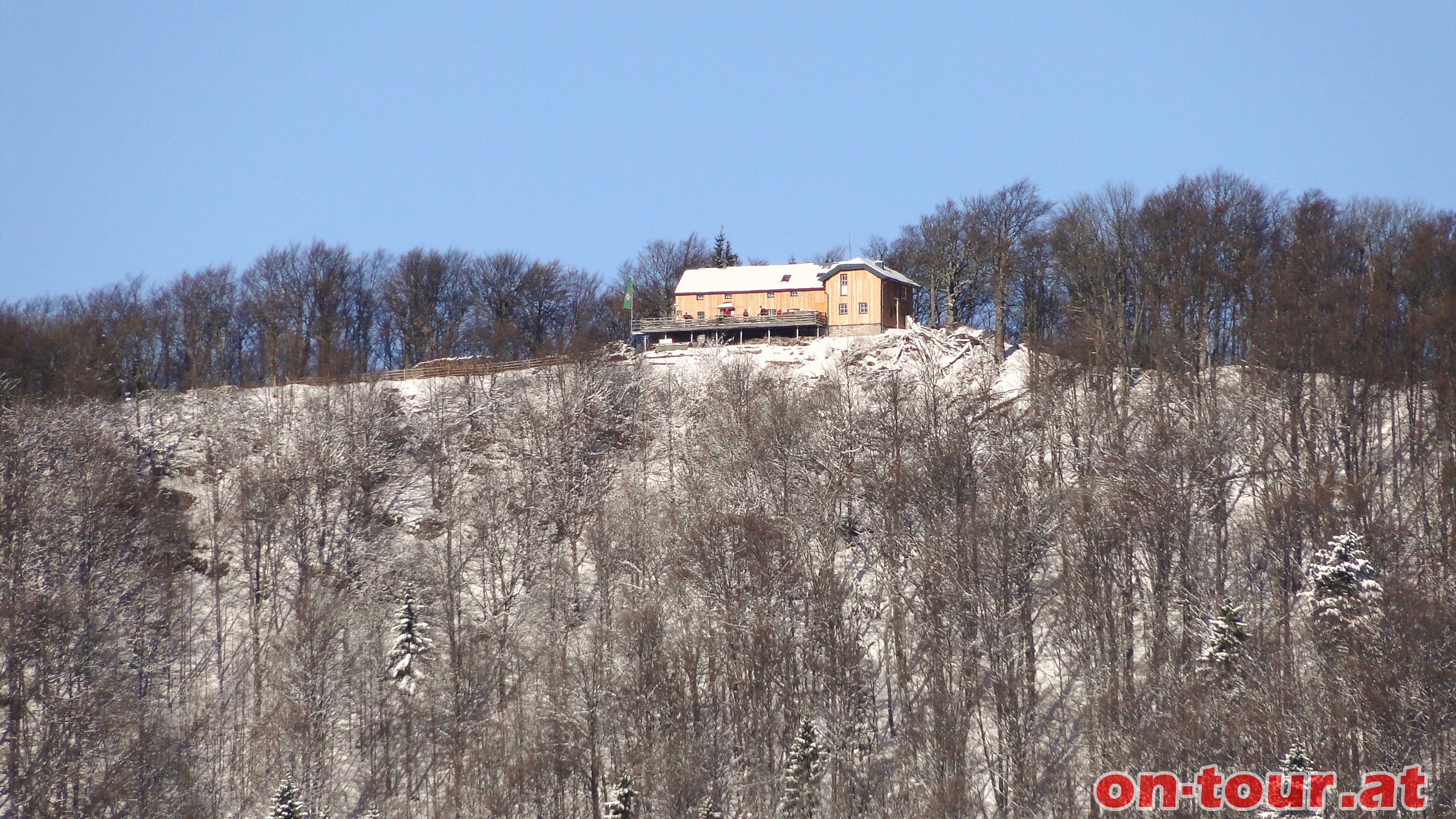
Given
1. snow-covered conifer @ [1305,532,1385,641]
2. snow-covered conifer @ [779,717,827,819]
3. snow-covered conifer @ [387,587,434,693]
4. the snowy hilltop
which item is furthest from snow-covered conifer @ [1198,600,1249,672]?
snow-covered conifer @ [387,587,434,693]

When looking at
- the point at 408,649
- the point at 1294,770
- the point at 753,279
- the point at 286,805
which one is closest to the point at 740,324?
the point at 753,279

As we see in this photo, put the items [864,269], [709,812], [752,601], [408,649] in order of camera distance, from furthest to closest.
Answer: [864,269] < [408,649] < [752,601] < [709,812]

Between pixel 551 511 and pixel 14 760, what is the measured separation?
22503 mm

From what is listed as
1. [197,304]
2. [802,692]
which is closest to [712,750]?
[802,692]

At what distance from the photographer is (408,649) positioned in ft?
159

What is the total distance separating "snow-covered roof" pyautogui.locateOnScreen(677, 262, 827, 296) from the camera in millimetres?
80062

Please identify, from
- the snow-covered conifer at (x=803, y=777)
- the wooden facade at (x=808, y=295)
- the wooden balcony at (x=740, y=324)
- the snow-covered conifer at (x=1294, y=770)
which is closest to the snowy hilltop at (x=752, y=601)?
the snow-covered conifer at (x=803, y=777)

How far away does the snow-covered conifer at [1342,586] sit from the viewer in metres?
38.3

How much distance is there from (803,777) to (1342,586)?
57.9ft

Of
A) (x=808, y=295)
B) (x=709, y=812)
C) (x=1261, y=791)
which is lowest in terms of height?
(x=709, y=812)

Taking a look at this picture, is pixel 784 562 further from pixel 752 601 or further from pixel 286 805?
pixel 286 805

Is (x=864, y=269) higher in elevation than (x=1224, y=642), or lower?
higher

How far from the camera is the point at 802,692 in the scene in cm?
4475

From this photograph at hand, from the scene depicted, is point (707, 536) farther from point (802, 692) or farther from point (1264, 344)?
point (1264, 344)
